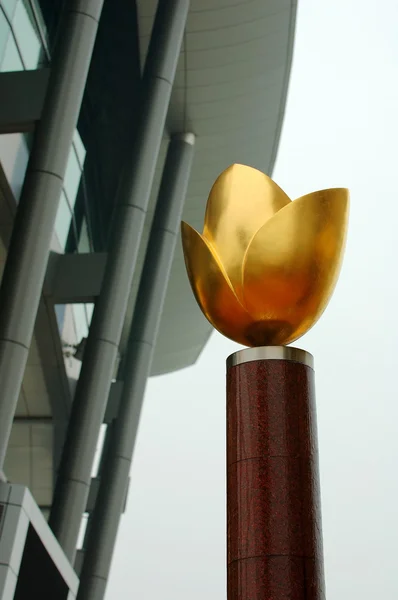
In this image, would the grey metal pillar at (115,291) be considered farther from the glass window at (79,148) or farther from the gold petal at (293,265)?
the gold petal at (293,265)

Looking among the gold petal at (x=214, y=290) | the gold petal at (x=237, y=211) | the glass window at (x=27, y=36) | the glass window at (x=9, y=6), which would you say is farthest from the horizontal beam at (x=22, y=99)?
the gold petal at (x=214, y=290)

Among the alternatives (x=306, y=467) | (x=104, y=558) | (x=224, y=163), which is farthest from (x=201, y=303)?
(x=224, y=163)

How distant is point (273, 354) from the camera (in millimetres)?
5656

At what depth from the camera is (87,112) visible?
21109 millimetres

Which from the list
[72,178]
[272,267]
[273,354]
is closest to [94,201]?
[72,178]

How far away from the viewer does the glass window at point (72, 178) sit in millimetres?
19172

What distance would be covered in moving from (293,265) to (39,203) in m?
6.98

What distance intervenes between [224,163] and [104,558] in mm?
9834

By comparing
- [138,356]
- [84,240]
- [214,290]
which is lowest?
[214,290]

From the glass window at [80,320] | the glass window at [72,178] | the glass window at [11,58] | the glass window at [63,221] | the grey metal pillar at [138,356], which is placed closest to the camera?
the glass window at [11,58]

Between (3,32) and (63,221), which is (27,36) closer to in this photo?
(3,32)

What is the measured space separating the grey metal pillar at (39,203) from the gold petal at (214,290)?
5.34 m

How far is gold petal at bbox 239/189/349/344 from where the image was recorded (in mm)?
5785

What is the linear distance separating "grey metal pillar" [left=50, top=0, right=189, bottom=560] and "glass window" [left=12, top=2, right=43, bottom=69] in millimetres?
2093
